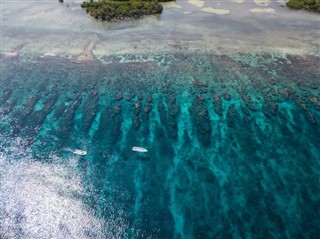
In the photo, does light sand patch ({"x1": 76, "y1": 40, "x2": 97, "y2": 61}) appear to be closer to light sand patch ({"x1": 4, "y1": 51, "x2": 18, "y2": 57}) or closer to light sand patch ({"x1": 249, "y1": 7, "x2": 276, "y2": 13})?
light sand patch ({"x1": 4, "y1": 51, "x2": 18, "y2": 57})

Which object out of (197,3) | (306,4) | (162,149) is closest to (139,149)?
(162,149)

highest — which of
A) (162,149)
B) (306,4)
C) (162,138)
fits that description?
(306,4)

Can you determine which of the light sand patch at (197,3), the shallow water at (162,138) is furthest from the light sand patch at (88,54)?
the light sand patch at (197,3)

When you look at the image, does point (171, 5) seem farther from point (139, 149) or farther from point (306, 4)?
point (139, 149)

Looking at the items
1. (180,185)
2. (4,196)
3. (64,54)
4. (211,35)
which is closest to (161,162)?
(180,185)

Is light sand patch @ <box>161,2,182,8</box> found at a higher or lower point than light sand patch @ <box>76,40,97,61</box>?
higher

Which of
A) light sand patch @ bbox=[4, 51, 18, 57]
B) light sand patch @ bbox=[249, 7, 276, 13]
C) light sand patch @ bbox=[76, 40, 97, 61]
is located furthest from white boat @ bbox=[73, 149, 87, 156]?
light sand patch @ bbox=[249, 7, 276, 13]

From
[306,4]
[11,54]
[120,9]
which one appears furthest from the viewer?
[306,4]
